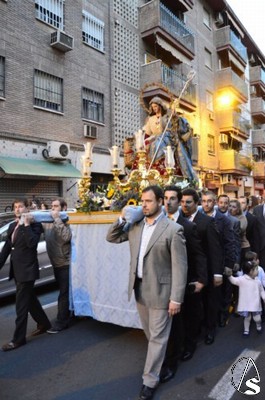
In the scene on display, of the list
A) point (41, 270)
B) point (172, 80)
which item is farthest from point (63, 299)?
point (172, 80)

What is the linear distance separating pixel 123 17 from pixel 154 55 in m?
2.79

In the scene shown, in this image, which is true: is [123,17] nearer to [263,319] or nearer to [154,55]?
[154,55]

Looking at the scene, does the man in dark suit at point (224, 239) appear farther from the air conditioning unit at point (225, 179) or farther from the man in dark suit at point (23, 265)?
the air conditioning unit at point (225, 179)

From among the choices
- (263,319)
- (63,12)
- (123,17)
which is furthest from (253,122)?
(263,319)

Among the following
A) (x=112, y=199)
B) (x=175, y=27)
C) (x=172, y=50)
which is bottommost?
(x=112, y=199)

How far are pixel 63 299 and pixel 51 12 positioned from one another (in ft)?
38.6

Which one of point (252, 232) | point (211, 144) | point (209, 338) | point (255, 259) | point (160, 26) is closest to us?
point (209, 338)

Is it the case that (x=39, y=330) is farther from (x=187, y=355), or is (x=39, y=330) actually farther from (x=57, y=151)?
(x=57, y=151)

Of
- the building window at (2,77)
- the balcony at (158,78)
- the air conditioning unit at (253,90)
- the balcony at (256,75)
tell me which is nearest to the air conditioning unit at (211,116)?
the balcony at (158,78)

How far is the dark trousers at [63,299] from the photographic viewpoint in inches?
196

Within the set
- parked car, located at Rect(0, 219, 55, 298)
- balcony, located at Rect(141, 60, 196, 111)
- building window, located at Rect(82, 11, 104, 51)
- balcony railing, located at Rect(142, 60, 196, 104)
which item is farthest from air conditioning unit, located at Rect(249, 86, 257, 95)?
parked car, located at Rect(0, 219, 55, 298)

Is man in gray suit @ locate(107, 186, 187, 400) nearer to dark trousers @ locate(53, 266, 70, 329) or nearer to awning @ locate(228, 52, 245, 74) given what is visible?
dark trousers @ locate(53, 266, 70, 329)

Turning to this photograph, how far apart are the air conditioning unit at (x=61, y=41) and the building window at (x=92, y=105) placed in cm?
180

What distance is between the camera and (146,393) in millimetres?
3105
